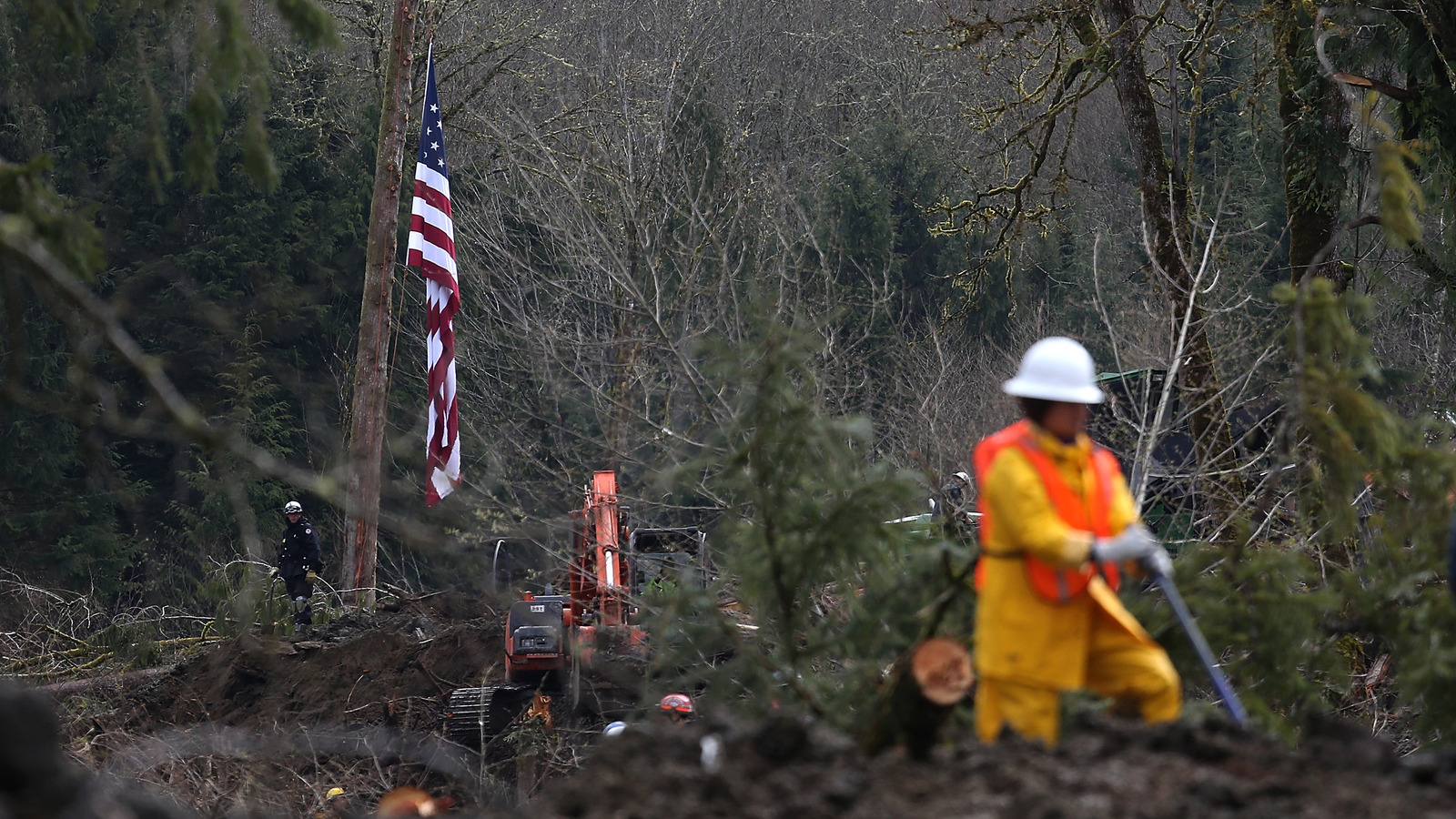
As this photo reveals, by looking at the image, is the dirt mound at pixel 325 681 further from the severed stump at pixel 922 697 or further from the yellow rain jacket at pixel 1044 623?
the yellow rain jacket at pixel 1044 623

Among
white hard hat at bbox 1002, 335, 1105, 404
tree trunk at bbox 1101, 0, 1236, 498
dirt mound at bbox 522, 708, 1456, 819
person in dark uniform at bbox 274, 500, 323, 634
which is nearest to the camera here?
dirt mound at bbox 522, 708, 1456, 819

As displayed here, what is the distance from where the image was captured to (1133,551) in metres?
4.11

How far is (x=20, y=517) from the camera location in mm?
25312

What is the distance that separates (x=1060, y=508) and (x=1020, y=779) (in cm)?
97

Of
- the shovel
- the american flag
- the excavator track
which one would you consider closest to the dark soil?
the shovel

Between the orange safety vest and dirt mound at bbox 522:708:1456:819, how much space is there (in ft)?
A: 1.42

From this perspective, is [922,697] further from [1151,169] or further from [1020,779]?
[1151,169]

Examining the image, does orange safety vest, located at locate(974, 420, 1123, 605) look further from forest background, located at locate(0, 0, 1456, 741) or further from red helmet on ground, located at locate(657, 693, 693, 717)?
red helmet on ground, located at locate(657, 693, 693, 717)

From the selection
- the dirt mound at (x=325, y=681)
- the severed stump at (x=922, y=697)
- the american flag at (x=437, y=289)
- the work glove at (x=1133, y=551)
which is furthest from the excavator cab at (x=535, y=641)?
the work glove at (x=1133, y=551)

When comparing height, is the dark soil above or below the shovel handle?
below

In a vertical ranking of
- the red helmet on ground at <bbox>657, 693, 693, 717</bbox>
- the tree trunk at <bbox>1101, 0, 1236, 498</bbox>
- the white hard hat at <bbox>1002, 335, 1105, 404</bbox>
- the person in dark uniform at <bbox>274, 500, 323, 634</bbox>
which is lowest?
the red helmet on ground at <bbox>657, 693, 693, 717</bbox>

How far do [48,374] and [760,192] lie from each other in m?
13.6

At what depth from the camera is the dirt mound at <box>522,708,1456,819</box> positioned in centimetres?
354

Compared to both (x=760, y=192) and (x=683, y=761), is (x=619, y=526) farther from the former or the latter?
(x=760, y=192)
